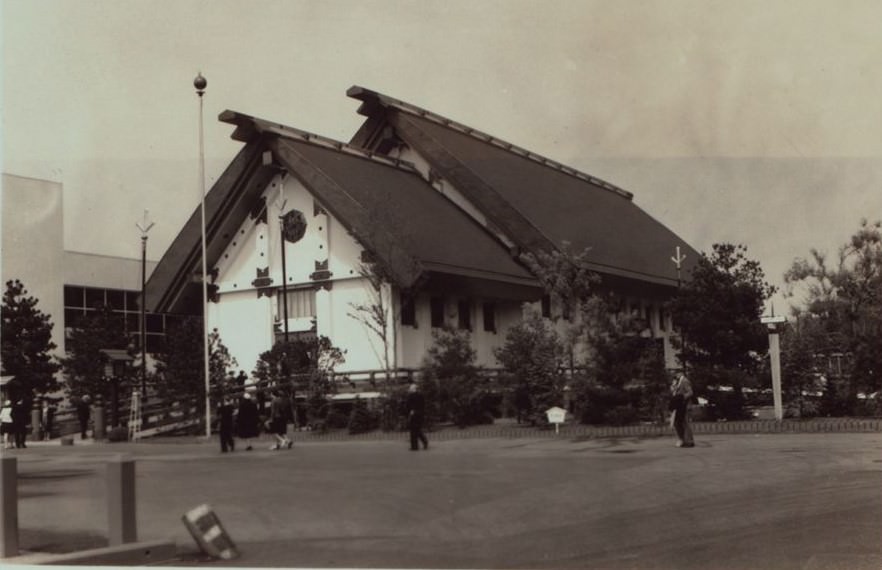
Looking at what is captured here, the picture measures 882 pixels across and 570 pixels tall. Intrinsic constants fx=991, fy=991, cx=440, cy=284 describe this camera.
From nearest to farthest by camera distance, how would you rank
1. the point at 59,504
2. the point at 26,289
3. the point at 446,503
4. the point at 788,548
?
the point at 788,548
the point at 446,503
the point at 59,504
the point at 26,289

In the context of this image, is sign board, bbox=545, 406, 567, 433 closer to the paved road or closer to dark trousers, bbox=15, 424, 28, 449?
the paved road

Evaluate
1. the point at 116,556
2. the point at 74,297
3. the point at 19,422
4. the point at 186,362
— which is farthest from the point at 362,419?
the point at 74,297

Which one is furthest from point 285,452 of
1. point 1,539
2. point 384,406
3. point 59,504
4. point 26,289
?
point 26,289

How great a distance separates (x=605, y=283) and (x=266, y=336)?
27.2 feet

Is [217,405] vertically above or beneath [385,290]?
beneath

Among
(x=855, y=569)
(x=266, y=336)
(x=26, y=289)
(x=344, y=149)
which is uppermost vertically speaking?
(x=344, y=149)

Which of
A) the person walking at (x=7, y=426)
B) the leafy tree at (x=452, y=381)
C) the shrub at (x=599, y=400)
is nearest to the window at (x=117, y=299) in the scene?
the person walking at (x=7, y=426)

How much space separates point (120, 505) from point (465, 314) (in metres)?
14.4

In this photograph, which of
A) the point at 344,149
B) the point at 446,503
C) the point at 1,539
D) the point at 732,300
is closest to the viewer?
the point at 1,539

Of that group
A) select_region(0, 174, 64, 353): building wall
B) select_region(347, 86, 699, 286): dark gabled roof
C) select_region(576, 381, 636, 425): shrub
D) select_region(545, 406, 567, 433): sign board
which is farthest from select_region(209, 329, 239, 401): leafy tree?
select_region(576, 381, 636, 425): shrub

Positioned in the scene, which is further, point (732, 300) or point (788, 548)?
point (732, 300)

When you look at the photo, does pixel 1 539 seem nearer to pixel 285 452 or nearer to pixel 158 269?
pixel 285 452

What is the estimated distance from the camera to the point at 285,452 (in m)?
17.6

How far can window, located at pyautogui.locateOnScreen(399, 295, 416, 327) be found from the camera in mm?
21125
